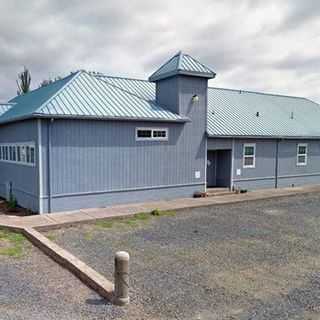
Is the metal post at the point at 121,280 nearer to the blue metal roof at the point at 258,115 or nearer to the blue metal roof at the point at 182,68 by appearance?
the blue metal roof at the point at 182,68

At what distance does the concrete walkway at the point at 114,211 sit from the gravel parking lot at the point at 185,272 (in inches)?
20.6

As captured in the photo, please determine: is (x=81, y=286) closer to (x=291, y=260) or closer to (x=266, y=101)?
(x=291, y=260)

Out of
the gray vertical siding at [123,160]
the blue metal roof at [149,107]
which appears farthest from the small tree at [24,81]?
the gray vertical siding at [123,160]

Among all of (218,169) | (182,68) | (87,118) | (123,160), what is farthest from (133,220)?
(218,169)

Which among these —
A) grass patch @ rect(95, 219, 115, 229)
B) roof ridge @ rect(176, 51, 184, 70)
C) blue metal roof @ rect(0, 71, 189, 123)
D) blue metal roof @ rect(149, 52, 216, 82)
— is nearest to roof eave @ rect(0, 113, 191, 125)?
blue metal roof @ rect(0, 71, 189, 123)

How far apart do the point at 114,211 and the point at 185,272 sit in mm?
5394

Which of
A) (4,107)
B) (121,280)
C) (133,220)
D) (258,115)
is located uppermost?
(4,107)

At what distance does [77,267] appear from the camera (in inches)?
229

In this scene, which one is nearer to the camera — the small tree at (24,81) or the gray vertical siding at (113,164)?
the gray vertical siding at (113,164)

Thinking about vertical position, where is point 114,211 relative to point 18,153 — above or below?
below

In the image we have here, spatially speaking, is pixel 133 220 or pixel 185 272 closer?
pixel 185 272

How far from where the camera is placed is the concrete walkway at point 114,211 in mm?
9164

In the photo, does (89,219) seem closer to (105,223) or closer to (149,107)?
(105,223)

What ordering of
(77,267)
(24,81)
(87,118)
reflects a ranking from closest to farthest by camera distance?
1. (77,267)
2. (87,118)
3. (24,81)
